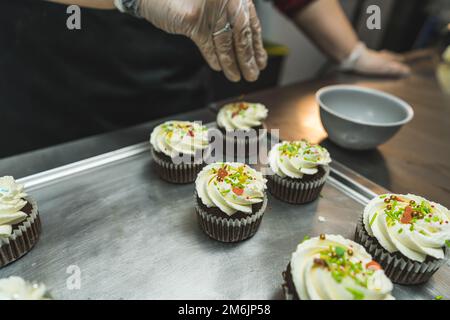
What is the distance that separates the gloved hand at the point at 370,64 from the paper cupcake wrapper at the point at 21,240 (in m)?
3.54

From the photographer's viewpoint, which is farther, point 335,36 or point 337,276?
point 335,36

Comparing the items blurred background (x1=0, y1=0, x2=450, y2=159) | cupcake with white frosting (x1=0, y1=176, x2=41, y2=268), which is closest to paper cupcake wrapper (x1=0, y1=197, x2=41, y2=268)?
cupcake with white frosting (x1=0, y1=176, x2=41, y2=268)

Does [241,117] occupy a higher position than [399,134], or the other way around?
[241,117]

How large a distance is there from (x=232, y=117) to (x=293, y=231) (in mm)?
967

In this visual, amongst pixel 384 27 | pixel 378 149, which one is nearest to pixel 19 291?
pixel 378 149

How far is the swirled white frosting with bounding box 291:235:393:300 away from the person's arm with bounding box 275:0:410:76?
9.31ft

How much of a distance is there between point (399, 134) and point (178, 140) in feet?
6.35

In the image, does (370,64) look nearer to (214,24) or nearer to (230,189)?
(214,24)

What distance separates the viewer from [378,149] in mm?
2689

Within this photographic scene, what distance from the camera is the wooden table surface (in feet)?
7.84

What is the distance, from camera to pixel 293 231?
199 cm

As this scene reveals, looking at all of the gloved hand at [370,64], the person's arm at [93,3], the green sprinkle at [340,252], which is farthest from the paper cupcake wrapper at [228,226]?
the gloved hand at [370,64]

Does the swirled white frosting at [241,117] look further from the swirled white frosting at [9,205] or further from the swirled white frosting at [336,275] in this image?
the swirled white frosting at [9,205]

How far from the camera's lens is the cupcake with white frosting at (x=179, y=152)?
2.18 metres
